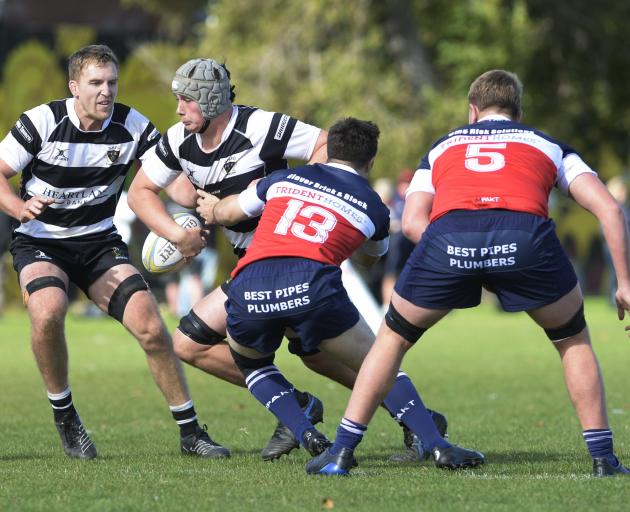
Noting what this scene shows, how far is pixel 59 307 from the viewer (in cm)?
759

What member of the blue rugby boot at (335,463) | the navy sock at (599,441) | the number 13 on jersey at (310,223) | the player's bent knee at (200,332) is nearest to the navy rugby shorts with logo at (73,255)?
the player's bent knee at (200,332)

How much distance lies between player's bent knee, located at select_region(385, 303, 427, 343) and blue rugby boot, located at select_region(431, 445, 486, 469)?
701 millimetres

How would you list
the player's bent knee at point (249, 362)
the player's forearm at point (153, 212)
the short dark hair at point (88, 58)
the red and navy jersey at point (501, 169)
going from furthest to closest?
the short dark hair at point (88, 58) → the player's forearm at point (153, 212) → the player's bent knee at point (249, 362) → the red and navy jersey at point (501, 169)

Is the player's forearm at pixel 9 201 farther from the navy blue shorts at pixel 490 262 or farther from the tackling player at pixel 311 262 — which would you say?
the navy blue shorts at pixel 490 262

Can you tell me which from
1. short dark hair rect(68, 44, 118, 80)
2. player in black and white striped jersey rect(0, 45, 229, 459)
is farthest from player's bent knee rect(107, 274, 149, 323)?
short dark hair rect(68, 44, 118, 80)

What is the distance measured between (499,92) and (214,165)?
1820 millimetres

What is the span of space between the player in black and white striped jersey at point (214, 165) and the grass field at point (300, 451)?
1.93 feet

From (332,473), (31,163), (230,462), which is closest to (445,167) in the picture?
(332,473)

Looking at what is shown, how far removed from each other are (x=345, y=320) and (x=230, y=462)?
1.22 meters

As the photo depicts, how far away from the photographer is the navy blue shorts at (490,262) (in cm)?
627

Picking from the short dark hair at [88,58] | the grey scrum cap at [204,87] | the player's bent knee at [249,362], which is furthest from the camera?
the short dark hair at [88,58]

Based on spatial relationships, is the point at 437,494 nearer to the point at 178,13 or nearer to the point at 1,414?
the point at 1,414

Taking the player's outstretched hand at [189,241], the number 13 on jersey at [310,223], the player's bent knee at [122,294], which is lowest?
the player's bent knee at [122,294]

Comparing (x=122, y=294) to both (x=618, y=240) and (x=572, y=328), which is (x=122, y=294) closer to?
(x=572, y=328)
